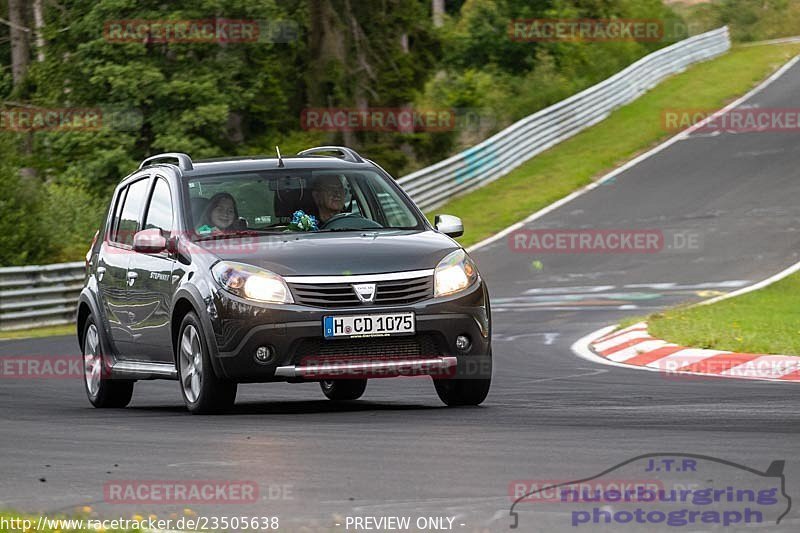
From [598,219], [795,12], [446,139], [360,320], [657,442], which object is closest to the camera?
[657,442]

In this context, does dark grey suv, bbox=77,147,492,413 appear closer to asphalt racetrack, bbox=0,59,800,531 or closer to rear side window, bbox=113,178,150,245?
rear side window, bbox=113,178,150,245

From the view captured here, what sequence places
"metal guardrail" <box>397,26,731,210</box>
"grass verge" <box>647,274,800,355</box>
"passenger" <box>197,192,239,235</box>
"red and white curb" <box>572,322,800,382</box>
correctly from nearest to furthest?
"passenger" <box>197,192,239,235</box> → "red and white curb" <box>572,322,800,382</box> → "grass verge" <box>647,274,800,355</box> → "metal guardrail" <box>397,26,731,210</box>

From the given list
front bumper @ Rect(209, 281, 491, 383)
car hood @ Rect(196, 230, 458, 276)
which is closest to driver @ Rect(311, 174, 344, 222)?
car hood @ Rect(196, 230, 458, 276)

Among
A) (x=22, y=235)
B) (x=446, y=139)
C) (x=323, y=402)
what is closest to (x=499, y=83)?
(x=446, y=139)

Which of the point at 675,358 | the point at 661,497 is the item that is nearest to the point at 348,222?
the point at 675,358

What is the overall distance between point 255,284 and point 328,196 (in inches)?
54.3

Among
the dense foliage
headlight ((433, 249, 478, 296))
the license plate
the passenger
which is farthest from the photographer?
the dense foliage

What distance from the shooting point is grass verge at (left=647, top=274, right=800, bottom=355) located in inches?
527

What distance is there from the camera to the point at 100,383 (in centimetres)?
1168

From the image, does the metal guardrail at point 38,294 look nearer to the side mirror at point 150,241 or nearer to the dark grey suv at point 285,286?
the dark grey suv at point 285,286

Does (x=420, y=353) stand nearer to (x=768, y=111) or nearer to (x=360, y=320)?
(x=360, y=320)

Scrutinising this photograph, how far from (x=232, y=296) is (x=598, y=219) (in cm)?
1982

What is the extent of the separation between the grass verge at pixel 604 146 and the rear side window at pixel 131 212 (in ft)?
55.5

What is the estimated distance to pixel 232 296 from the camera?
31.5 feet
